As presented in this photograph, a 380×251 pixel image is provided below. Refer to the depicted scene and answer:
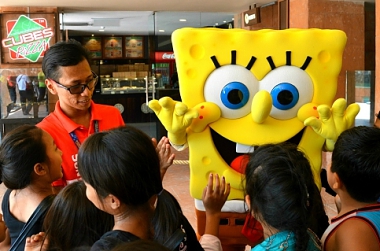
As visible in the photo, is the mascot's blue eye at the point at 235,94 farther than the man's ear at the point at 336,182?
Yes

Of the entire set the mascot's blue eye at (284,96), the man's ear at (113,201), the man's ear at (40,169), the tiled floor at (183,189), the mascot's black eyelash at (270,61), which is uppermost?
the mascot's black eyelash at (270,61)

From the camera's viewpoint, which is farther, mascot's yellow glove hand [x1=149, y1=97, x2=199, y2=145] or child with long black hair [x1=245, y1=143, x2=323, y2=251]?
mascot's yellow glove hand [x1=149, y1=97, x2=199, y2=145]

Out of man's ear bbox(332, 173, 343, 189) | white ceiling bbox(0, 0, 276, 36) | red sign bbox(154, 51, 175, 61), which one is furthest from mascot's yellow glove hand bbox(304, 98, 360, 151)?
red sign bbox(154, 51, 175, 61)

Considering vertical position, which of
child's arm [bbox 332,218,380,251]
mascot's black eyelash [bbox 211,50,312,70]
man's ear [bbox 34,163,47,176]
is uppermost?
mascot's black eyelash [bbox 211,50,312,70]

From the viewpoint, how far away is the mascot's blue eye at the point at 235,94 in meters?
2.02

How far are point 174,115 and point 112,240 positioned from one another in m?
0.88

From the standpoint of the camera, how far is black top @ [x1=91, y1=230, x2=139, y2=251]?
1.16 meters

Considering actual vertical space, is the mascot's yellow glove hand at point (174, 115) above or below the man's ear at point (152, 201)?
above

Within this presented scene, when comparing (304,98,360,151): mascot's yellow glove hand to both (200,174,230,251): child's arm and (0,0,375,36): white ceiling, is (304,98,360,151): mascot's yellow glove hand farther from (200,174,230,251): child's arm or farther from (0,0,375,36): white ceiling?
(0,0,375,36): white ceiling

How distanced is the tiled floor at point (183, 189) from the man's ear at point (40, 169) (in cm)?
288

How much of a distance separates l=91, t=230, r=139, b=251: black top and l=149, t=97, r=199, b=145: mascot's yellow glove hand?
0.81 metres

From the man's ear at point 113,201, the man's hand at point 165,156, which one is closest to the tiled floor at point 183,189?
the man's hand at point 165,156

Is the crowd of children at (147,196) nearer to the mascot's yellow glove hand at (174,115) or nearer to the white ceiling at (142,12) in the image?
the mascot's yellow glove hand at (174,115)

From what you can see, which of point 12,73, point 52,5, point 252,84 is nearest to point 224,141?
point 252,84
